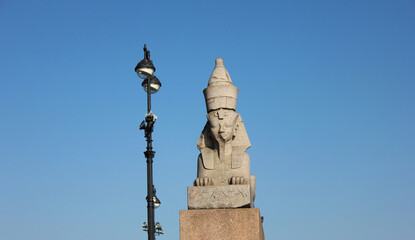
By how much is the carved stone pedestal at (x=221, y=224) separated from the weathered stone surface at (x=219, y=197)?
13 centimetres

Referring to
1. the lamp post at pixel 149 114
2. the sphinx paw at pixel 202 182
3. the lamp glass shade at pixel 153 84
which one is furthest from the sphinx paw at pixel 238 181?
the lamp glass shade at pixel 153 84

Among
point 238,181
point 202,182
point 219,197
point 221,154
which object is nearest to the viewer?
point 219,197

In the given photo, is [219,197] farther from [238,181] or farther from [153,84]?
[153,84]

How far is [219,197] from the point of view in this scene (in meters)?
11.5

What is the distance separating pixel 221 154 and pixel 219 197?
1032 millimetres

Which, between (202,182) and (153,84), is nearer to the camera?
(202,182)

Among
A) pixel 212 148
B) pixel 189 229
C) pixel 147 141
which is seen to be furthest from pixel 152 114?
pixel 189 229

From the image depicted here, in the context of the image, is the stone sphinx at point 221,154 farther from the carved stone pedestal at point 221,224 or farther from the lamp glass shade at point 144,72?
the lamp glass shade at point 144,72

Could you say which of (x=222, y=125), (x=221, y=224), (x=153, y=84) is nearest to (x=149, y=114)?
(x=153, y=84)

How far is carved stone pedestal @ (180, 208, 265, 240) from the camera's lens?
11.2 m

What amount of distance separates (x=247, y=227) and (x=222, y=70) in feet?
10.7

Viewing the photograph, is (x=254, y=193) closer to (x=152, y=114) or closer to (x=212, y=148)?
(x=212, y=148)

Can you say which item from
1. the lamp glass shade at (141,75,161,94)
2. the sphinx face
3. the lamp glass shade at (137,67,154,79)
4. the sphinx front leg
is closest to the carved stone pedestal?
the sphinx front leg

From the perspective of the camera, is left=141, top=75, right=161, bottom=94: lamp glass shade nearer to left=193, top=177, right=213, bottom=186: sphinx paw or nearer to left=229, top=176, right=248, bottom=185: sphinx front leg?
left=193, top=177, right=213, bottom=186: sphinx paw
